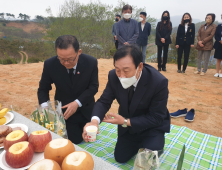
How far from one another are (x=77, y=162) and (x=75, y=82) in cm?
183

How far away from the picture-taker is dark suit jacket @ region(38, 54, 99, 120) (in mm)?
2588

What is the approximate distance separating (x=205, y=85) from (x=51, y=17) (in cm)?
2537

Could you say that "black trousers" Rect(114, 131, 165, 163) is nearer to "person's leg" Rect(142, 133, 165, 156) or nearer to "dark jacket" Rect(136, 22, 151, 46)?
"person's leg" Rect(142, 133, 165, 156)

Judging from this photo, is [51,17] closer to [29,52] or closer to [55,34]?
[55,34]

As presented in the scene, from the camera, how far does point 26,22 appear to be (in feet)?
140

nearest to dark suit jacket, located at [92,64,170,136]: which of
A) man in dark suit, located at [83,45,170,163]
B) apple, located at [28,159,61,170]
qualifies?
man in dark suit, located at [83,45,170,163]

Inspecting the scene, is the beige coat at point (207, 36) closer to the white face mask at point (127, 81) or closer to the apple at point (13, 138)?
the white face mask at point (127, 81)

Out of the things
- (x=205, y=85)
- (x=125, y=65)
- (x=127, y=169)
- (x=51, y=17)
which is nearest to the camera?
(x=125, y=65)

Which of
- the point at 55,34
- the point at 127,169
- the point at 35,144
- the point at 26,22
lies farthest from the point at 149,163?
the point at 26,22

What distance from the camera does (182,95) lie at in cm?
539

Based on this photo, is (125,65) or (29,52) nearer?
(125,65)

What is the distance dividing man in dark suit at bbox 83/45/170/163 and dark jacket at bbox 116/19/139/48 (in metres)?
4.50

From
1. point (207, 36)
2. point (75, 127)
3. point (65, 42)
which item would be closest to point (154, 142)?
point (75, 127)

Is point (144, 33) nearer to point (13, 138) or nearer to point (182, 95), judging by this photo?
point (182, 95)
